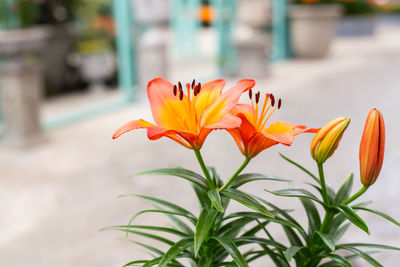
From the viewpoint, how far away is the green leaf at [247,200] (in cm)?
76

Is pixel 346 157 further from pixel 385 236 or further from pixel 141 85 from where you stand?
pixel 141 85

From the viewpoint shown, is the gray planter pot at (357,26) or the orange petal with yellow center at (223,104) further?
the gray planter pot at (357,26)

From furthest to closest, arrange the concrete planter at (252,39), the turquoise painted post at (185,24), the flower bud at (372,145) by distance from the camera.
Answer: the turquoise painted post at (185,24)
the concrete planter at (252,39)
the flower bud at (372,145)

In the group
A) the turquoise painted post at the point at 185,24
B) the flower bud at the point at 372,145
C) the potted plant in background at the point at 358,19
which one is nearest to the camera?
the flower bud at the point at 372,145

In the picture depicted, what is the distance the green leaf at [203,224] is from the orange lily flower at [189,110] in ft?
0.36

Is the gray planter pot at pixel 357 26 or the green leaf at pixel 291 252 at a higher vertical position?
the gray planter pot at pixel 357 26

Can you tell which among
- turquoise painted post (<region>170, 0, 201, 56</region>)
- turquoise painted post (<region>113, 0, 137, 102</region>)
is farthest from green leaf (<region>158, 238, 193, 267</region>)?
turquoise painted post (<region>170, 0, 201, 56</region>)

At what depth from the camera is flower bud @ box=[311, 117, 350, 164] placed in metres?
0.73

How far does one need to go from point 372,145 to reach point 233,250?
248 millimetres

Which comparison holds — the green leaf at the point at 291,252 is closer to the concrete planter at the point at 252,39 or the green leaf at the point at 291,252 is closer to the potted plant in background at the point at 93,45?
the potted plant in background at the point at 93,45

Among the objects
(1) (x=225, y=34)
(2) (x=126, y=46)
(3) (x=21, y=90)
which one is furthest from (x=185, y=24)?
(3) (x=21, y=90)

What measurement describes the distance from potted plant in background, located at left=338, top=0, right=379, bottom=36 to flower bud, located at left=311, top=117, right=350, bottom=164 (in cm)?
1051

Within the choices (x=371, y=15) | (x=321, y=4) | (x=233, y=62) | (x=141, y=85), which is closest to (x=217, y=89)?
(x=141, y=85)

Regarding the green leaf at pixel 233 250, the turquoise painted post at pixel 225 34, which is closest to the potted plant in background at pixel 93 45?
the turquoise painted post at pixel 225 34
